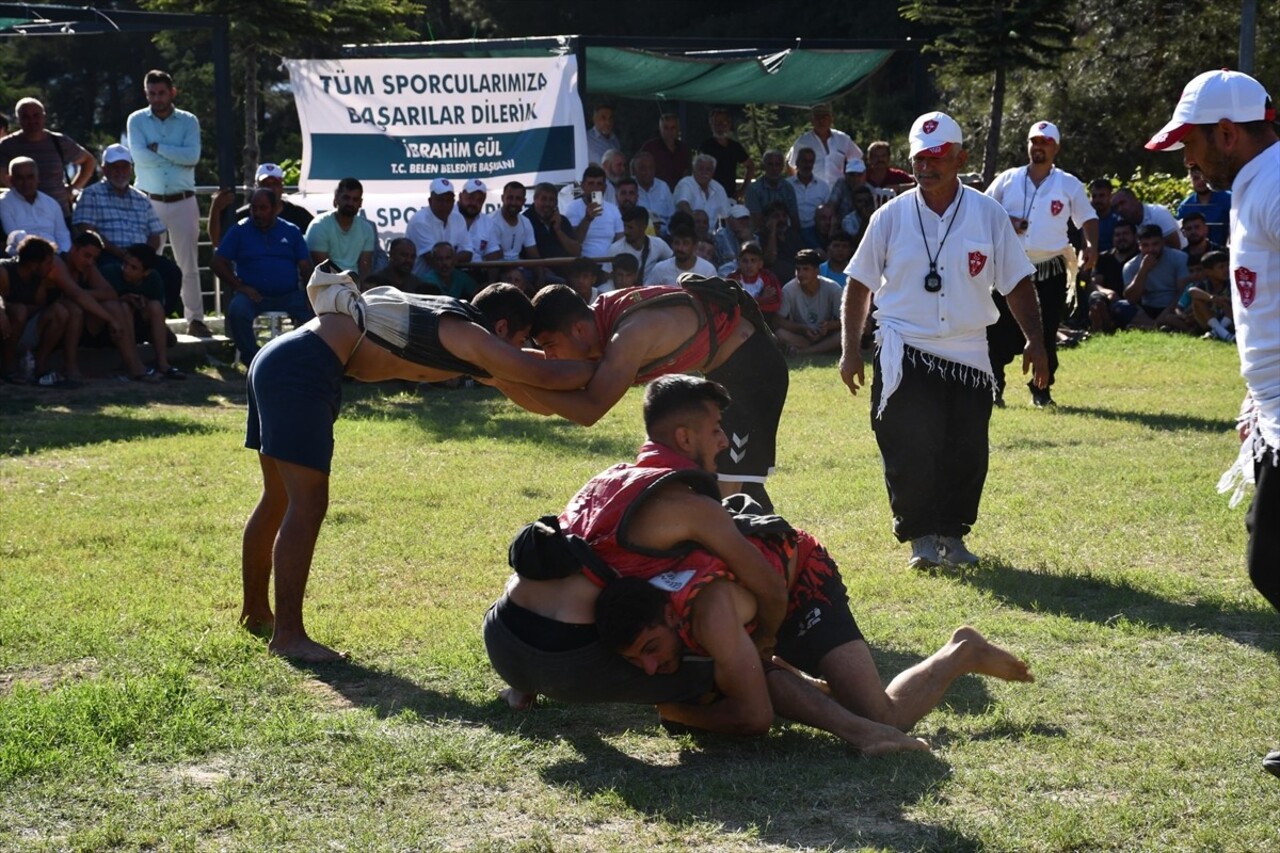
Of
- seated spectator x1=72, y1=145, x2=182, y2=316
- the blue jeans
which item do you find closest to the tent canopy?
seated spectator x1=72, y1=145, x2=182, y2=316

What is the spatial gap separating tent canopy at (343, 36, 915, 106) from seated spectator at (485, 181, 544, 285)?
1.55 metres

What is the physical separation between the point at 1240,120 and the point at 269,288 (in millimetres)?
11209

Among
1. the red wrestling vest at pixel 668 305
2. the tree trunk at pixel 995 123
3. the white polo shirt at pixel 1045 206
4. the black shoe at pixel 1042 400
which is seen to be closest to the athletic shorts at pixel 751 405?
the red wrestling vest at pixel 668 305

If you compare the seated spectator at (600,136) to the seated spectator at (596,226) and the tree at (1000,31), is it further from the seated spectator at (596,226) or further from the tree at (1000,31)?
the tree at (1000,31)

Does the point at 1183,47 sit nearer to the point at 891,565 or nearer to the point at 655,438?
the point at 891,565

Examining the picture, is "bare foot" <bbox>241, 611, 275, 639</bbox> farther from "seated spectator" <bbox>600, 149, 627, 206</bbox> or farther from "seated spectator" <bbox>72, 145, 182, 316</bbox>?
"seated spectator" <bbox>600, 149, 627, 206</bbox>

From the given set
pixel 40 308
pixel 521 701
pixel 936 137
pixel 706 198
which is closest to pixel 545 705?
pixel 521 701

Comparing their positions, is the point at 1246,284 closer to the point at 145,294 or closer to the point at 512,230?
the point at 145,294

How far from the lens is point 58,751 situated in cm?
487

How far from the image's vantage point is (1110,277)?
1745 cm

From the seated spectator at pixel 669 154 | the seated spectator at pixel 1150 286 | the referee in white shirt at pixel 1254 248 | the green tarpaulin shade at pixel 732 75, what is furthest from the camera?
the seated spectator at pixel 669 154

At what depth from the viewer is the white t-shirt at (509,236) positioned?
1595 cm

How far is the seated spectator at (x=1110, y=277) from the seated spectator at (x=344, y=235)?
7.58 m

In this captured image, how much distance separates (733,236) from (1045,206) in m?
5.70
